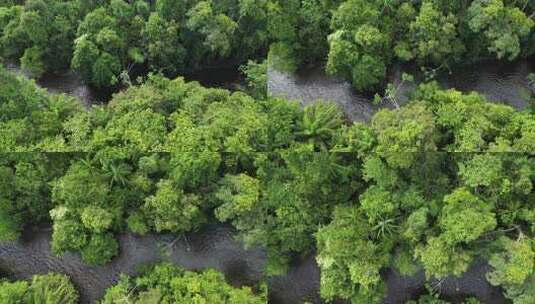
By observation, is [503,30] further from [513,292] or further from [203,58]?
[203,58]

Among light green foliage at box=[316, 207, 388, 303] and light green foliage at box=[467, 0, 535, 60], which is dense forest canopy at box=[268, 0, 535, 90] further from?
light green foliage at box=[316, 207, 388, 303]

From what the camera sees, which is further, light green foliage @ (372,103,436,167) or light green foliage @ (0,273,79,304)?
light green foliage @ (0,273,79,304)

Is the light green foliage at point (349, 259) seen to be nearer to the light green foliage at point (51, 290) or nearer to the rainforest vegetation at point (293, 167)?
the rainforest vegetation at point (293, 167)

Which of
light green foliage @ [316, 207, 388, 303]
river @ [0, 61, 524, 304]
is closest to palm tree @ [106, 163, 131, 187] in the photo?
river @ [0, 61, 524, 304]

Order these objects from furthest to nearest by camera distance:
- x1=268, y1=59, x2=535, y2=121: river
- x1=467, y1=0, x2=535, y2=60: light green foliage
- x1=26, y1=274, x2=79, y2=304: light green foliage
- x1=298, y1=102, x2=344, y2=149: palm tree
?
x1=268, y1=59, x2=535, y2=121: river
x1=467, y1=0, x2=535, y2=60: light green foliage
x1=298, y1=102, x2=344, y2=149: palm tree
x1=26, y1=274, x2=79, y2=304: light green foliage

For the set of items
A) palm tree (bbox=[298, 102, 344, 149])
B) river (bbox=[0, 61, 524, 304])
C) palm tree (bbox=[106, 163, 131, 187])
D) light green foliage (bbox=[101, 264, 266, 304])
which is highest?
palm tree (bbox=[298, 102, 344, 149])

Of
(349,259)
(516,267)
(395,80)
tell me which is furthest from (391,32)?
(516,267)

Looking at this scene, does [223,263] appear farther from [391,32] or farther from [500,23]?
[500,23]
